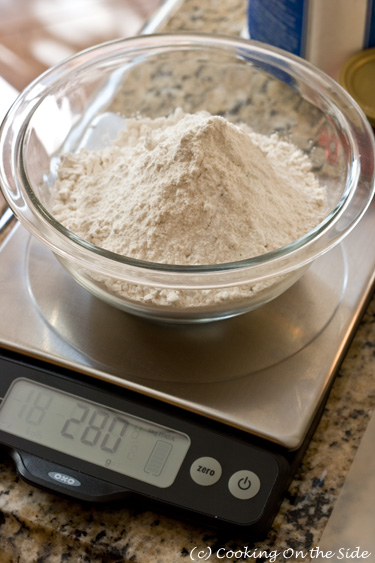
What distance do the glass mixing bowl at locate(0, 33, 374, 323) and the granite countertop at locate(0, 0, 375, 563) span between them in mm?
173

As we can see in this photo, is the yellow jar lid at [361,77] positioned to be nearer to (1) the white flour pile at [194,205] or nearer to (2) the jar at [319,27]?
(2) the jar at [319,27]

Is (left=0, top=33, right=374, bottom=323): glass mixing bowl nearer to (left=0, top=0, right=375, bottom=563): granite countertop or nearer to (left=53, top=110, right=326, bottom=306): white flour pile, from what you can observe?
(left=53, top=110, right=326, bottom=306): white flour pile

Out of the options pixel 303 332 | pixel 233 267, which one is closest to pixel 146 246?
pixel 233 267

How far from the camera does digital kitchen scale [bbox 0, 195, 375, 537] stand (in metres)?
0.62

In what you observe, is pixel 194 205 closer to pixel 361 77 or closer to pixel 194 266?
pixel 194 266

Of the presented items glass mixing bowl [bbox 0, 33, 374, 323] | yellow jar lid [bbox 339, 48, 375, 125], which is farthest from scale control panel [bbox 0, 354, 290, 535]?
yellow jar lid [bbox 339, 48, 375, 125]

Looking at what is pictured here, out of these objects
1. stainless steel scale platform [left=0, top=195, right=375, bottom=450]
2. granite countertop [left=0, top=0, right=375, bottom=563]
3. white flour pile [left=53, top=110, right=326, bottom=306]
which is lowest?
granite countertop [left=0, top=0, right=375, bottom=563]

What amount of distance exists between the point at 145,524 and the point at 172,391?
0.13m

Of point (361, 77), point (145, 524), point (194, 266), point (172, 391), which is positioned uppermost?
point (361, 77)

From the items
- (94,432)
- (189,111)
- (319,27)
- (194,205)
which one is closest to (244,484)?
(94,432)

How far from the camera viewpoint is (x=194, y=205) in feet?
2.07

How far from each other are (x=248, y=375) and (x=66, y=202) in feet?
0.89

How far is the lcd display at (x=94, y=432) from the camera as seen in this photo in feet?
2.06

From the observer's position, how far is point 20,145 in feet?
2.24
